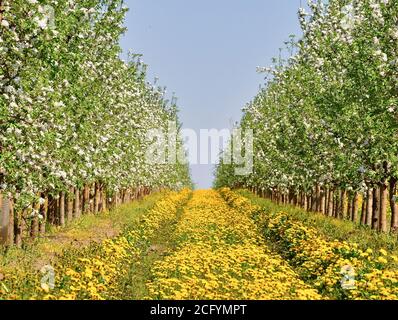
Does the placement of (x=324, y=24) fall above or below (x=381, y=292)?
above

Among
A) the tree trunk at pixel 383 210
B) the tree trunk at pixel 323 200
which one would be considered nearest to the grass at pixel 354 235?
the tree trunk at pixel 383 210

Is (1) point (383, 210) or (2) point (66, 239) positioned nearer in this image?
(2) point (66, 239)

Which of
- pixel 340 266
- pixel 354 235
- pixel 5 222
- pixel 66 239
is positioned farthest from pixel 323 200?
pixel 340 266

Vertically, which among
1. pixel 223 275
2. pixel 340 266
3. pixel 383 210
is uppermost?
pixel 383 210

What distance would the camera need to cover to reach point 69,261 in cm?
1856

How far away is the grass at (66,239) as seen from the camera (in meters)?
18.4

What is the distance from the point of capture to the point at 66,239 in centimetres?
2598

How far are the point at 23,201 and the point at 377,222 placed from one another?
17947mm

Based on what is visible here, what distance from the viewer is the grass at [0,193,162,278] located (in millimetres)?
18438

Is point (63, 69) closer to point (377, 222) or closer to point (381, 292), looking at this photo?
point (381, 292)

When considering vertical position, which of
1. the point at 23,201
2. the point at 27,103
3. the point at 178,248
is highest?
the point at 27,103

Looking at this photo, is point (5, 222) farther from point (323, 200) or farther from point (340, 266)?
point (323, 200)
